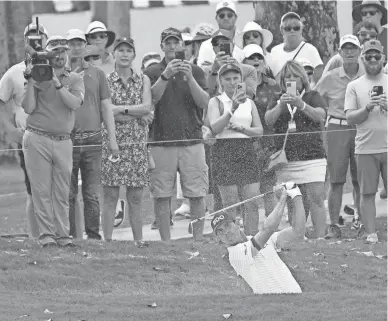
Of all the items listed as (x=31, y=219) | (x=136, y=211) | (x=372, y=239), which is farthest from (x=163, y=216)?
(x=372, y=239)

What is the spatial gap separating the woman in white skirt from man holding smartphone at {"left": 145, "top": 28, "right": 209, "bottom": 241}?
77 centimetres

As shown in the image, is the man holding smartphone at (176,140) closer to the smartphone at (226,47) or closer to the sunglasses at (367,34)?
the smartphone at (226,47)

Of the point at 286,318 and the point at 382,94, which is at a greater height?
the point at 382,94

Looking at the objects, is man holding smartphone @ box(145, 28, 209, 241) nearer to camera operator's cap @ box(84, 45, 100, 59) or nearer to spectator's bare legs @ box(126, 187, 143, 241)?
spectator's bare legs @ box(126, 187, 143, 241)

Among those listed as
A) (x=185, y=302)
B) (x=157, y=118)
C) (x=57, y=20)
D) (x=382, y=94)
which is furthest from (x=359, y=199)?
(x=57, y=20)

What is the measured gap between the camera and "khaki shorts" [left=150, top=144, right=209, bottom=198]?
14.0m

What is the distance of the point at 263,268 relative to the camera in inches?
420

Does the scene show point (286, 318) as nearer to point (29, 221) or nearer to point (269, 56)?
point (29, 221)

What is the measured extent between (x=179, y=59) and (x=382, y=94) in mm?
2155

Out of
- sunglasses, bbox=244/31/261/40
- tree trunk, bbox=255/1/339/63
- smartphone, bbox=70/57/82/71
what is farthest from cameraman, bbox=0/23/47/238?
tree trunk, bbox=255/1/339/63

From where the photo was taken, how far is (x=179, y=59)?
13.7m

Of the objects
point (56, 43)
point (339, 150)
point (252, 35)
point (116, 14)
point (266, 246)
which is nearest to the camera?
point (266, 246)

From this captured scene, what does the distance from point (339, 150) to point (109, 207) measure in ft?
8.77

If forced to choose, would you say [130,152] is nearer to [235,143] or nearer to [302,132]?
[235,143]
